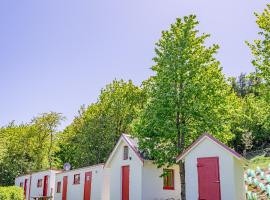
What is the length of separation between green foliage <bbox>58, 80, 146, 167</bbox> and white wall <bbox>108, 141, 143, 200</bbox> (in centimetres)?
1720

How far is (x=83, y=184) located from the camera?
28797 millimetres

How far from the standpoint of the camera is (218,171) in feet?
55.1

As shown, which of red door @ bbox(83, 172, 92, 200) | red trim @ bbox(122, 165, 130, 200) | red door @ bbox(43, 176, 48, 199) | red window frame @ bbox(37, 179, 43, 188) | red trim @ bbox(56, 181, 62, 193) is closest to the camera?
red trim @ bbox(122, 165, 130, 200)

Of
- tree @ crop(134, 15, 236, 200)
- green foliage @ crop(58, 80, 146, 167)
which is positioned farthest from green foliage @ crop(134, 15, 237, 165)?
green foliage @ crop(58, 80, 146, 167)

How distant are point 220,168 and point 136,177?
8.24 m

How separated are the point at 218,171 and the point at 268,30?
788 cm

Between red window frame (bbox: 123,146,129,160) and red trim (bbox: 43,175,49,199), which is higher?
red window frame (bbox: 123,146,129,160)

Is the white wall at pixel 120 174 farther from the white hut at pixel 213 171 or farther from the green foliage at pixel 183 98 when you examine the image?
the white hut at pixel 213 171

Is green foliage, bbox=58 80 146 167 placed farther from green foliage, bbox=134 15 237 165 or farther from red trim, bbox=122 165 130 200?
green foliage, bbox=134 15 237 165

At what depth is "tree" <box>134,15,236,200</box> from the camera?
2192cm

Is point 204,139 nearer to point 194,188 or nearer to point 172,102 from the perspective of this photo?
point 194,188

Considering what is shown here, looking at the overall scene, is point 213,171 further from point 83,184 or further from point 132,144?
point 83,184

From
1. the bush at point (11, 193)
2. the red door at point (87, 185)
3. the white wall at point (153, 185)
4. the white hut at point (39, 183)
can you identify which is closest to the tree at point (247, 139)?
the white wall at point (153, 185)

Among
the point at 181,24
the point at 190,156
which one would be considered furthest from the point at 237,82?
the point at 190,156
